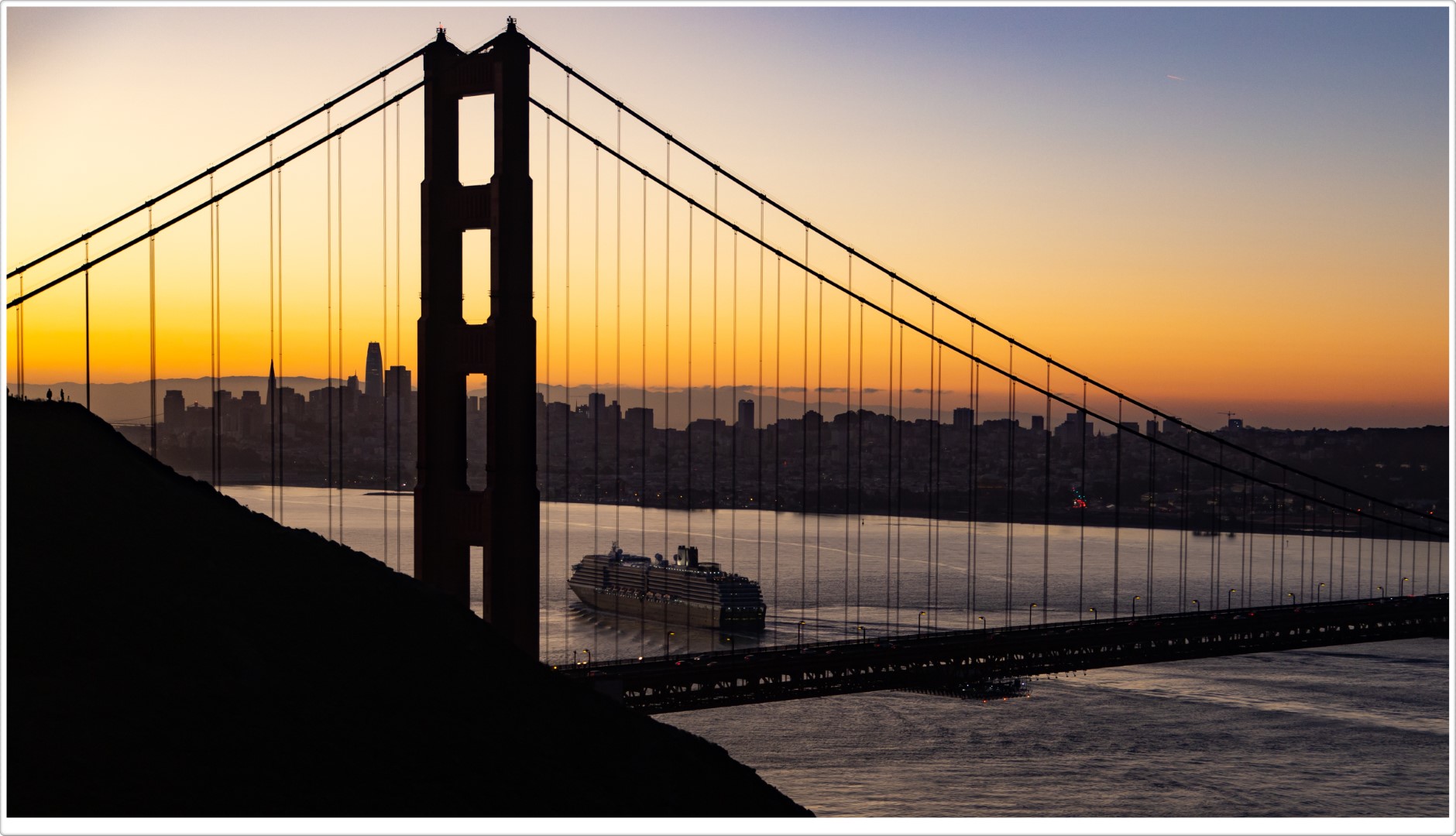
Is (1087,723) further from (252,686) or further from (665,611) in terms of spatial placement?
(252,686)

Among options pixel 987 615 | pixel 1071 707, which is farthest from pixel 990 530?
pixel 1071 707

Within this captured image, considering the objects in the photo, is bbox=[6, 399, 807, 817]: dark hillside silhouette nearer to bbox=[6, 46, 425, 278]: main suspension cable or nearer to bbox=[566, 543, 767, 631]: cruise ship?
bbox=[6, 46, 425, 278]: main suspension cable

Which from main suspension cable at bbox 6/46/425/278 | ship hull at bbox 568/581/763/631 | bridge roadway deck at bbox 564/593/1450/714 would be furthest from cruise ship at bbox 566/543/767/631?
main suspension cable at bbox 6/46/425/278

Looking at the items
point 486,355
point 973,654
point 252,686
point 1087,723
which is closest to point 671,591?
point 1087,723

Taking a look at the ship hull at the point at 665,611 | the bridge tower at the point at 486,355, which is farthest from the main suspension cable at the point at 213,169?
the ship hull at the point at 665,611

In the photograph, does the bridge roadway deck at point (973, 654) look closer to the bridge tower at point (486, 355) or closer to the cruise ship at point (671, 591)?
the bridge tower at point (486, 355)

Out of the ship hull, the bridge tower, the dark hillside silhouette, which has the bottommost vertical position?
the ship hull

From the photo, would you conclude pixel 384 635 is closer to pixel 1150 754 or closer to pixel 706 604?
pixel 1150 754

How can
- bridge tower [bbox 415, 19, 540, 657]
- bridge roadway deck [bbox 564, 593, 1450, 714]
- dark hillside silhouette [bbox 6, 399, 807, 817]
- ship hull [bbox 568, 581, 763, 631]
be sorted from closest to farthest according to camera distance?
dark hillside silhouette [bbox 6, 399, 807, 817], bridge tower [bbox 415, 19, 540, 657], bridge roadway deck [bbox 564, 593, 1450, 714], ship hull [bbox 568, 581, 763, 631]
